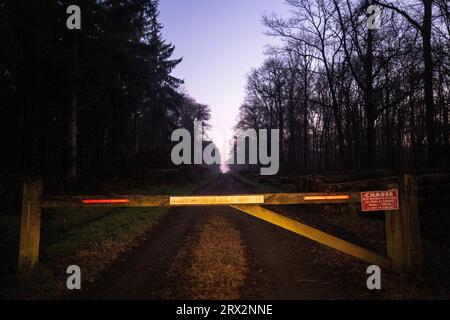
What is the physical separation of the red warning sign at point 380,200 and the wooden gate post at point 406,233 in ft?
0.46

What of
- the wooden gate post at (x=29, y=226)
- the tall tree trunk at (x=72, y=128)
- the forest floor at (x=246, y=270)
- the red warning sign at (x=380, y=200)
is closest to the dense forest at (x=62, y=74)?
the tall tree trunk at (x=72, y=128)

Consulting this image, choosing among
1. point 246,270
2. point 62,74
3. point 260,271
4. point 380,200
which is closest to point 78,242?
point 246,270

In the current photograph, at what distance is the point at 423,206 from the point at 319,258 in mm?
7166

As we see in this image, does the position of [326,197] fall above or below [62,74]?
below

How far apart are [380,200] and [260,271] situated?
99.6 inches

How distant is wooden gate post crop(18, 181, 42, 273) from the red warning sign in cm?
592

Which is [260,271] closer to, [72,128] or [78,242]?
[78,242]

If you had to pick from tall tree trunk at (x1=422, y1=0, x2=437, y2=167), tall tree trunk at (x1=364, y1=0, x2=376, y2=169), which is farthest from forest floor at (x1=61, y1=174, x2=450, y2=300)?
tall tree trunk at (x1=364, y1=0, x2=376, y2=169)

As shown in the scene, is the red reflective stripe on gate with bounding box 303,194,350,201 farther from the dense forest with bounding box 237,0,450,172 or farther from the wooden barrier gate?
the dense forest with bounding box 237,0,450,172

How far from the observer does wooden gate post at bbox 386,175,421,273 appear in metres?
5.66

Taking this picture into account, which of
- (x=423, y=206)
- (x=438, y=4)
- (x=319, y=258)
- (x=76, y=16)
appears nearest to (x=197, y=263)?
(x=319, y=258)

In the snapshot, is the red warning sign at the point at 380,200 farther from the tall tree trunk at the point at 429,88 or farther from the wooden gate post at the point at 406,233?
the tall tree trunk at the point at 429,88

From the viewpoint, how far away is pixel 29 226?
19.6ft

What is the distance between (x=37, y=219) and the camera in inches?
237
